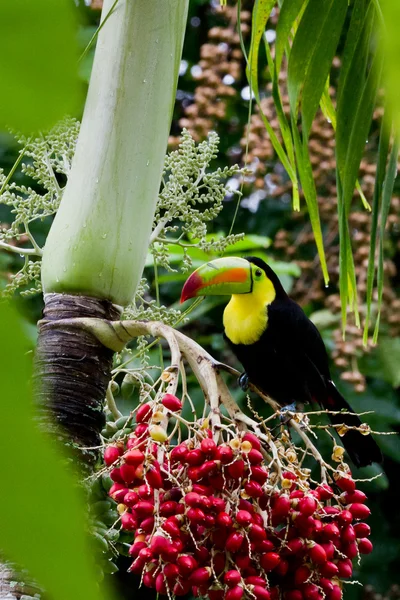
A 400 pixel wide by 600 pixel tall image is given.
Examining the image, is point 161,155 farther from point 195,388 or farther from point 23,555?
point 195,388

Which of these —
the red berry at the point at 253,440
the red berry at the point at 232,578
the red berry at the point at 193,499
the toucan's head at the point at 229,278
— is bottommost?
the toucan's head at the point at 229,278

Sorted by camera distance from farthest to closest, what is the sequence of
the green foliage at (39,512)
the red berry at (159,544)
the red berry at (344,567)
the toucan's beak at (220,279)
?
the toucan's beak at (220,279)
the red berry at (344,567)
the red berry at (159,544)
the green foliage at (39,512)

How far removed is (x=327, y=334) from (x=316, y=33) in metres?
1.28

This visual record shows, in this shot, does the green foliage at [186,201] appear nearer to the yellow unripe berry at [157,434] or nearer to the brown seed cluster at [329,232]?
the yellow unripe berry at [157,434]

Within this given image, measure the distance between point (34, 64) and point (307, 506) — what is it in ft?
1.79

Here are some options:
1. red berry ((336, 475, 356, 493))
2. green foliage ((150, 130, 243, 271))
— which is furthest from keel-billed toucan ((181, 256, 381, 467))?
red berry ((336, 475, 356, 493))

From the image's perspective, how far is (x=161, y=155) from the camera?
0.67 m

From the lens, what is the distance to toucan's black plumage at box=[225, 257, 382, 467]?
1294 mm

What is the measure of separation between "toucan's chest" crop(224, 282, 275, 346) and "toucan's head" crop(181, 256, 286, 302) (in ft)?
0.05

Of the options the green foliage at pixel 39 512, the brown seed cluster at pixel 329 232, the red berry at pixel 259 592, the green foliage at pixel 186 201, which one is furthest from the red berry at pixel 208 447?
the brown seed cluster at pixel 329 232

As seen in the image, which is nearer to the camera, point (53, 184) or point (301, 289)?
point (53, 184)

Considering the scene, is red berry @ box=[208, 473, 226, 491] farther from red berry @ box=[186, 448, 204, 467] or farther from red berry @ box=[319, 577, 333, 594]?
red berry @ box=[319, 577, 333, 594]

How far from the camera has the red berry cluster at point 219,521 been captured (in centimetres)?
56

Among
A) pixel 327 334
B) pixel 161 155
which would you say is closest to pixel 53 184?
pixel 161 155
